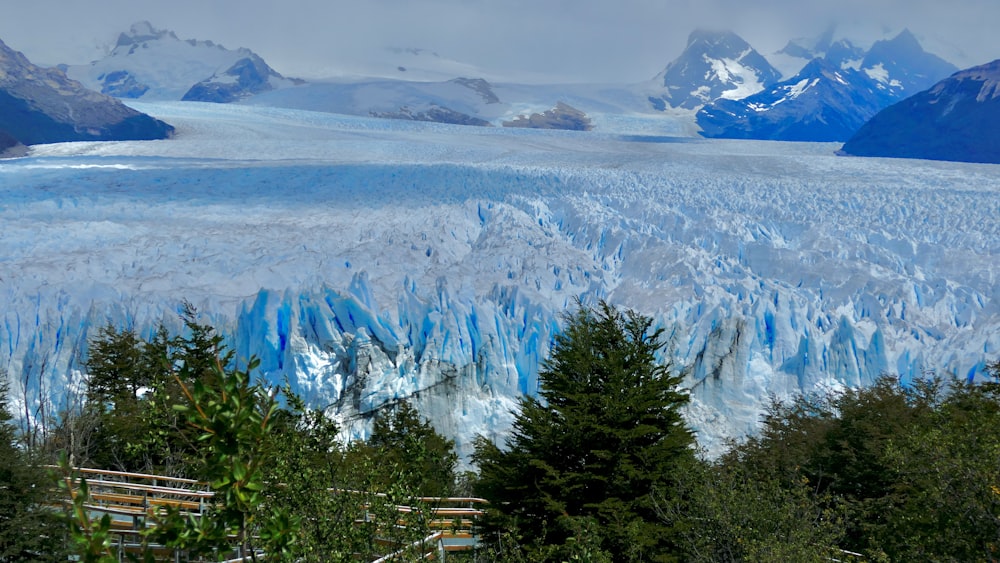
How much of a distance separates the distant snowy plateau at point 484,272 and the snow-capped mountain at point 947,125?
1560cm

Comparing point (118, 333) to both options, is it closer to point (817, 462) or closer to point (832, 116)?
point (817, 462)

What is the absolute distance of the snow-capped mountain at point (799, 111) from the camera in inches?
2788

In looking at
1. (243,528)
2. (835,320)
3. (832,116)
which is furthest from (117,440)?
(832,116)

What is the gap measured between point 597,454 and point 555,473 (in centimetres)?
69

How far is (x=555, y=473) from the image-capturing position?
485 inches

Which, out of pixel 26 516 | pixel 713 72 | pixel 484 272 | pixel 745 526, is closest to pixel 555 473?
pixel 745 526

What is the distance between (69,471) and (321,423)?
5071 millimetres

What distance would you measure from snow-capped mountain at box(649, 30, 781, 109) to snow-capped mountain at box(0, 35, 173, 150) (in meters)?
54.2

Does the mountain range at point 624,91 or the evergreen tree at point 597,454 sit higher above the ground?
the mountain range at point 624,91

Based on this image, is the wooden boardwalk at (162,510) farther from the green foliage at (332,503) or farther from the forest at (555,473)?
the green foliage at (332,503)

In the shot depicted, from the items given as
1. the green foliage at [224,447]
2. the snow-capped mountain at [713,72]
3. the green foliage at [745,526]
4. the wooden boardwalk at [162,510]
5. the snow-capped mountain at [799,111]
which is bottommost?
the wooden boardwalk at [162,510]

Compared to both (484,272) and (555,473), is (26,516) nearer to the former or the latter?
(555,473)

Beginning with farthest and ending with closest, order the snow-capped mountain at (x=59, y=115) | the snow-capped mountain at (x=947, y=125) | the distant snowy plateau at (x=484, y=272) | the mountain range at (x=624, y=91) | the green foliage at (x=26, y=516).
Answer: the mountain range at (x=624, y=91) < the snow-capped mountain at (x=947, y=125) < the snow-capped mountain at (x=59, y=115) < the distant snowy plateau at (x=484, y=272) < the green foliage at (x=26, y=516)

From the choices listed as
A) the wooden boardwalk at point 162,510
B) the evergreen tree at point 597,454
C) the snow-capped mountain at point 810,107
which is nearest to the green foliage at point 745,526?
the evergreen tree at point 597,454
